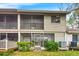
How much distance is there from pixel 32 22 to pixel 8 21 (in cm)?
24

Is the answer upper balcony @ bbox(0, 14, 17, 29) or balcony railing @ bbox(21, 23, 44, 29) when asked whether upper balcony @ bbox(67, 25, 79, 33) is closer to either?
balcony railing @ bbox(21, 23, 44, 29)

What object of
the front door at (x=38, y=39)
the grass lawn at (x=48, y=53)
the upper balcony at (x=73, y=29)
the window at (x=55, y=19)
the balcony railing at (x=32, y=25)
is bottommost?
the grass lawn at (x=48, y=53)

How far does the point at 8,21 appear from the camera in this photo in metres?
1.85

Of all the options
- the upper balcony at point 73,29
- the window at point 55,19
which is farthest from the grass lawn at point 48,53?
the window at point 55,19

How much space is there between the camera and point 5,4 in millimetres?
1819

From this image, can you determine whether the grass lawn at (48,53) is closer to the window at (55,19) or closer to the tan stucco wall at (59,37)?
the tan stucco wall at (59,37)

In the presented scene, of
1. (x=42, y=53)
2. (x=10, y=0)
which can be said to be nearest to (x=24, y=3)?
(x=10, y=0)

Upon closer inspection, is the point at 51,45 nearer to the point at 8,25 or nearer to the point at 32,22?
the point at 32,22

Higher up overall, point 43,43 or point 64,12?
point 64,12

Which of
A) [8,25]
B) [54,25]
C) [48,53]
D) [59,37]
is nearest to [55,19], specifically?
[54,25]

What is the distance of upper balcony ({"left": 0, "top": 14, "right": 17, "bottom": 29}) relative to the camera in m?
1.82

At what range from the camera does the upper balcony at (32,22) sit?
1834 mm

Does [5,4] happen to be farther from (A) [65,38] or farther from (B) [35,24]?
(A) [65,38]

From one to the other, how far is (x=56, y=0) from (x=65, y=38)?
1.28 feet
